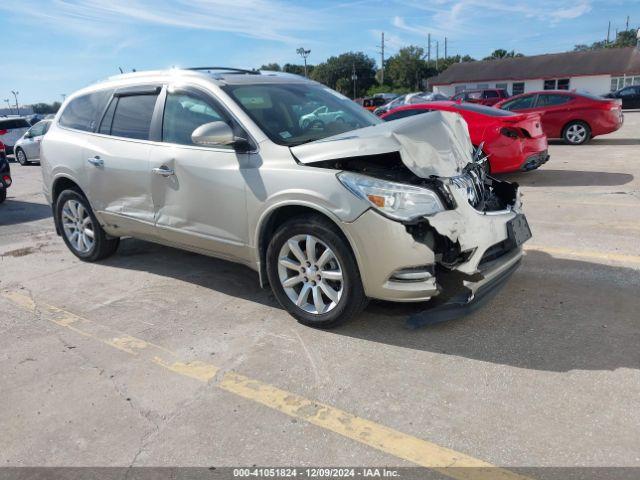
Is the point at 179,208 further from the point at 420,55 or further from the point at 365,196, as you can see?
the point at 420,55

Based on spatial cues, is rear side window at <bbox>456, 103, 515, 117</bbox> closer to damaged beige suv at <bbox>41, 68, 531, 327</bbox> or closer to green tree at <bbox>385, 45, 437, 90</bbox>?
damaged beige suv at <bbox>41, 68, 531, 327</bbox>

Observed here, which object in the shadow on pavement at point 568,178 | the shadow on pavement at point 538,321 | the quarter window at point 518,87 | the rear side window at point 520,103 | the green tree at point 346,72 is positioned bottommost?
the shadow on pavement at point 538,321

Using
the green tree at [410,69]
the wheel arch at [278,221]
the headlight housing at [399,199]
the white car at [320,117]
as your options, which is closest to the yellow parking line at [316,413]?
the wheel arch at [278,221]

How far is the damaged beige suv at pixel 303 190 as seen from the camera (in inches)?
136

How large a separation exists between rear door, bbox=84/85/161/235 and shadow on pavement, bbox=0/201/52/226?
4196 millimetres

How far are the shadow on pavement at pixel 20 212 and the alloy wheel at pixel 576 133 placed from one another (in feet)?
39.9

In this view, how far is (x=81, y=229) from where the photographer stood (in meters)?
5.76

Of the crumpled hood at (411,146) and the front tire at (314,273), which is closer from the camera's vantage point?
the crumpled hood at (411,146)

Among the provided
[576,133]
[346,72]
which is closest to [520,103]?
[576,133]

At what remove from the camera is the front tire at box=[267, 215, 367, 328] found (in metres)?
3.59

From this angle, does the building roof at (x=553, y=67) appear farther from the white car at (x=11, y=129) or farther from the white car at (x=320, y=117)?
the white car at (x=320, y=117)

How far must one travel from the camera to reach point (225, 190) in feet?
13.5

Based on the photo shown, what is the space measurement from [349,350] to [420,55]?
3383 inches

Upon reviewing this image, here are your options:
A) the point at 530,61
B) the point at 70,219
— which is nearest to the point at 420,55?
the point at 530,61
